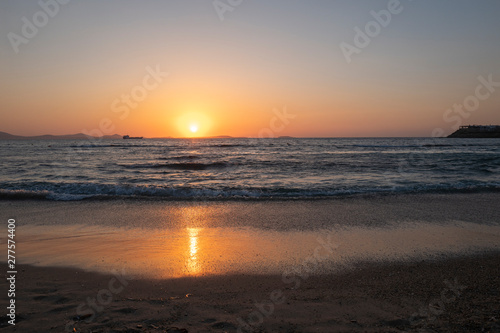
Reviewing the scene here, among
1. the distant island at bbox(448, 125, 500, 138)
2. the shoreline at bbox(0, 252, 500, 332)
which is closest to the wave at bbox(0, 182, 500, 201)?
the shoreline at bbox(0, 252, 500, 332)

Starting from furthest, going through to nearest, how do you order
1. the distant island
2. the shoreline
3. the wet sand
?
the distant island
the wet sand
the shoreline

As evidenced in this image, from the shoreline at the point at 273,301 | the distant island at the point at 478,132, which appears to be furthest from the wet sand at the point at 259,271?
the distant island at the point at 478,132

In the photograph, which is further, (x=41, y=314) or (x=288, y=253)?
(x=288, y=253)

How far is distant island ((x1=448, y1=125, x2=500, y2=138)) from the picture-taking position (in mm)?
111125

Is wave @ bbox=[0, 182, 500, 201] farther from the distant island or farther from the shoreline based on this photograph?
the distant island

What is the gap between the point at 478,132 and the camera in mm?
116625

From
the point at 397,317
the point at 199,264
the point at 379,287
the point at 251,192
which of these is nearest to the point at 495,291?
the point at 379,287

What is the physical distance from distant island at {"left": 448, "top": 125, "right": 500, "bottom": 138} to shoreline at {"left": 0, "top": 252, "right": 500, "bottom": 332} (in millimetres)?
139948

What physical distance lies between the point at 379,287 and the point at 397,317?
0.87 meters

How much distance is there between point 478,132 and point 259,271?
14652cm

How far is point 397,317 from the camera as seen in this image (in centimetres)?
342

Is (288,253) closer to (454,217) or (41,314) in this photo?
→ (41,314)

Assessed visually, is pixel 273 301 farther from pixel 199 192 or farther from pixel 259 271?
pixel 199 192

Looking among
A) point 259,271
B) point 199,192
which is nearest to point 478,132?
point 199,192
